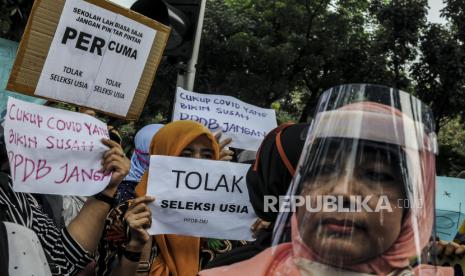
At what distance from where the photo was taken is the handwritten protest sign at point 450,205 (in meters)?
4.09

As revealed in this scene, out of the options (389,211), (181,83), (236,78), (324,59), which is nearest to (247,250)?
(389,211)

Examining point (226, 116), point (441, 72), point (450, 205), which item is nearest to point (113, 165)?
point (226, 116)

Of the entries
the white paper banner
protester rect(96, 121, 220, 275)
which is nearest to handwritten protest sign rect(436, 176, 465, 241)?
protester rect(96, 121, 220, 275)

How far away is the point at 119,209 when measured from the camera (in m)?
2.24

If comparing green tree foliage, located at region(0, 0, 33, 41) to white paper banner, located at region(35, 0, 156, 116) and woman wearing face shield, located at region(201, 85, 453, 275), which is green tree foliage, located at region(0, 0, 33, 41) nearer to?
white paper banner, located at region(35, 0, 156, 116)

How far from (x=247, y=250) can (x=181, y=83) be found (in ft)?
11.0

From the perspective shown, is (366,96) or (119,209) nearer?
(366,96)

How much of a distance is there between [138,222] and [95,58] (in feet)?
2.46

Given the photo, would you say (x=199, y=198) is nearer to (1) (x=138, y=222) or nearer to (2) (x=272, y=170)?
(1) (x=138, y=222)

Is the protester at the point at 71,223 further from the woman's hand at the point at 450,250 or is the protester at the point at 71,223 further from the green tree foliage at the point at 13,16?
the green tree foliage at the point at 13,16

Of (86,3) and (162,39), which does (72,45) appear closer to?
(86,3)

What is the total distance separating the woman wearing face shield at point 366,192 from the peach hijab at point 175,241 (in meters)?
1.33

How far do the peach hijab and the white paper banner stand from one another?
24 cm

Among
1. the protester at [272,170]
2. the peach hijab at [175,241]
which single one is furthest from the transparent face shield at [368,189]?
the peach hijab at [175,241]
